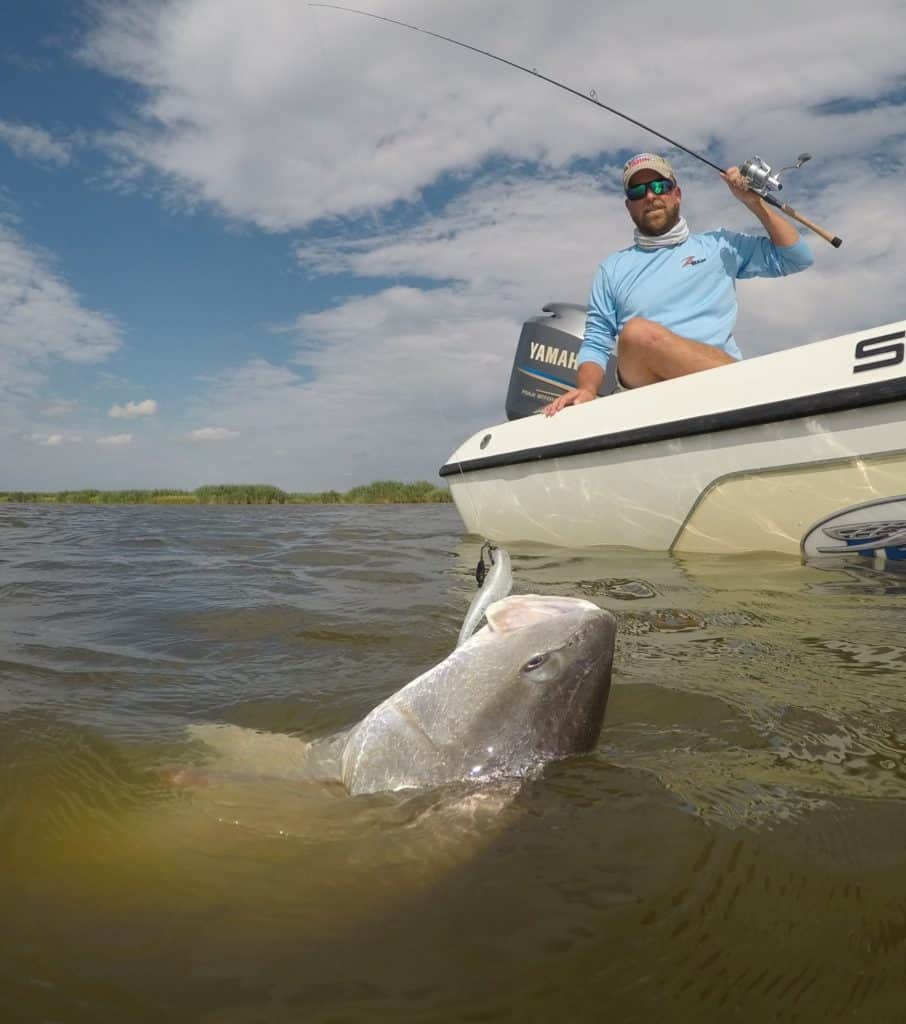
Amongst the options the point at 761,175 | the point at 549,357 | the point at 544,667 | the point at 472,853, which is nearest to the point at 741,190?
the point at 761,175

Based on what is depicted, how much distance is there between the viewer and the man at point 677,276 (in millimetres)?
4559

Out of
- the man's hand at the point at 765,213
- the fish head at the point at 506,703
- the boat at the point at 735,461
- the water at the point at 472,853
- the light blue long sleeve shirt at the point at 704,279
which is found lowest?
the water at the point at 472,853

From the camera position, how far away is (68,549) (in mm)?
6078

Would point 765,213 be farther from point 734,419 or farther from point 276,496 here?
point 276,496

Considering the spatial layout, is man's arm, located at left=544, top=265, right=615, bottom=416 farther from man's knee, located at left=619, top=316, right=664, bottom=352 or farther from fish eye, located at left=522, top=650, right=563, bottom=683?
fish eye, located at left=522, top=650, right=563, bottom=683

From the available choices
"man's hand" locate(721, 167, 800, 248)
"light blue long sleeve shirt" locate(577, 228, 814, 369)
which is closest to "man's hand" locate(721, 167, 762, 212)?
"man's hand" locate(721, 167, 800, 248)

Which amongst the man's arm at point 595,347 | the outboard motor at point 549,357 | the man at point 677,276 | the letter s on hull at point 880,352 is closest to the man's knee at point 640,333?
the man at point 677,276

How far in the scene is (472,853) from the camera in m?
1.31

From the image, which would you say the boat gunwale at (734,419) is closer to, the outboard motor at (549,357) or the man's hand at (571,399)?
the man's hand at (571,399)

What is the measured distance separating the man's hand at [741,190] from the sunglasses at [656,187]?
322mm

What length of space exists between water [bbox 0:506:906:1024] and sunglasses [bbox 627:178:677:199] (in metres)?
2.95

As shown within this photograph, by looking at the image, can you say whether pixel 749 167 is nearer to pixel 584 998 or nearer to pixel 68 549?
pixel 584 998

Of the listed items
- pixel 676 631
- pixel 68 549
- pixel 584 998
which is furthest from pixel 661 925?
pixel 68 549

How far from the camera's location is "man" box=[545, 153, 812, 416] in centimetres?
456
